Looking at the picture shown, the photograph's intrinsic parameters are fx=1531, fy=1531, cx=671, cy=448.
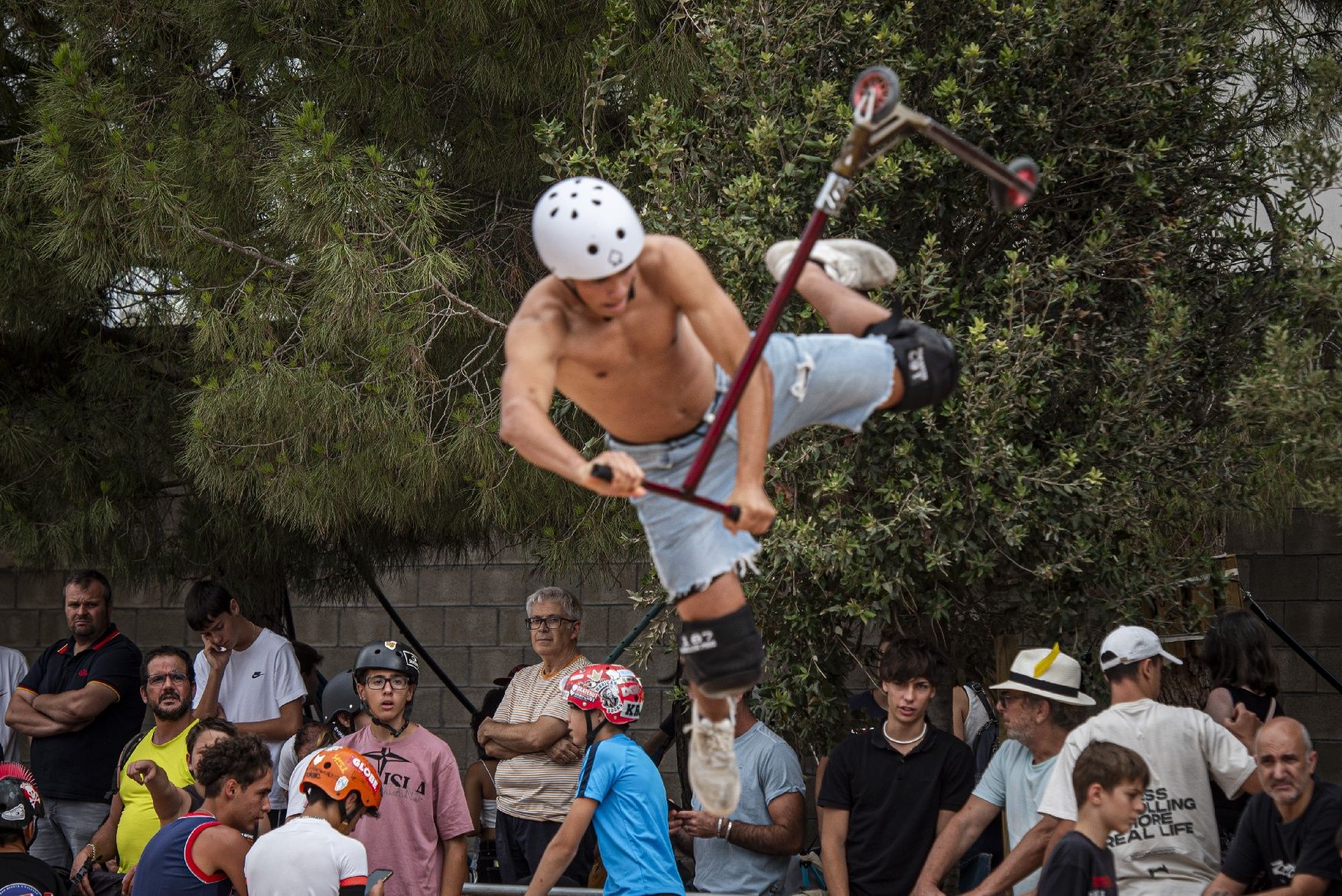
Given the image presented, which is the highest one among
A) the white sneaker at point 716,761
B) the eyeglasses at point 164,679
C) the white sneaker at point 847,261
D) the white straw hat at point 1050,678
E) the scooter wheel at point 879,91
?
the scooter wheel at point 879,91

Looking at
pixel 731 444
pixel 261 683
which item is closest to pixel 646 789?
pixel 731 444

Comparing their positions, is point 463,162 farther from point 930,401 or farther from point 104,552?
point 930,401

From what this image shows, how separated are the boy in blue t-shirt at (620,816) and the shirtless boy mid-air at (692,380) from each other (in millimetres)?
1200

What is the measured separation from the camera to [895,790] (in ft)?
17.6

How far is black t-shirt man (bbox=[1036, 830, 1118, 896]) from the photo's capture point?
166 inches

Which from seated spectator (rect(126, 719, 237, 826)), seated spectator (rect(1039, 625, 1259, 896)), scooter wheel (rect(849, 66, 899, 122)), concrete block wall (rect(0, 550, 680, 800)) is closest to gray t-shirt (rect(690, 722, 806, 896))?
seated spectator (rect(1039, 625, 1259, 896))

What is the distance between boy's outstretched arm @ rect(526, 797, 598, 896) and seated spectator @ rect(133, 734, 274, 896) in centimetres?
95

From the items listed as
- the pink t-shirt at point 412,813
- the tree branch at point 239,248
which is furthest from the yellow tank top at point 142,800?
the tree branch at point 239,248

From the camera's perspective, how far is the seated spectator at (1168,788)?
482 cm

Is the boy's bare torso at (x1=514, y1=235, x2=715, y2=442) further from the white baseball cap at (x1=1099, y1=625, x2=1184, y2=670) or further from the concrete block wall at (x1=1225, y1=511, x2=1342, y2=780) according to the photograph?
the concrete block wall at (x1=1225, y1=511, x2=1342, y2=780)

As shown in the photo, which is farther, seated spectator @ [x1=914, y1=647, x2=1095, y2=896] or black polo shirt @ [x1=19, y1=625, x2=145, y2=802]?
black polo shirt @ [x1=19, y1=625, x2=145, y2=802]

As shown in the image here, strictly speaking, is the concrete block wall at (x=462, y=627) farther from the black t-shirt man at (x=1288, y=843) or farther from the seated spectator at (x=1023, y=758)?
the black t-shirt man at (x=1288, y=843)

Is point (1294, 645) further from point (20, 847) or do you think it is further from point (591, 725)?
point (20, 847)

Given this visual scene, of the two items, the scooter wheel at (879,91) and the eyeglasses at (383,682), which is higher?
the scooter wheel at (879,91)
